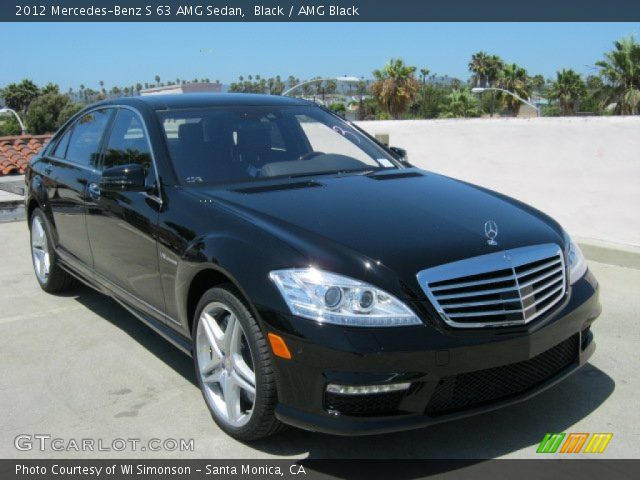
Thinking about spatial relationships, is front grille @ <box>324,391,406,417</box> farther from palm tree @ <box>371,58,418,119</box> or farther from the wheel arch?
palm tree @ <box>371,58,418,119</box>

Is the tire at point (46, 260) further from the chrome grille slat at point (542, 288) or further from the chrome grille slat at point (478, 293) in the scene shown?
the chrome grille slat at point (542, 288)

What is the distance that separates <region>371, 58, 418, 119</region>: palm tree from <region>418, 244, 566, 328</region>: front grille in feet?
218

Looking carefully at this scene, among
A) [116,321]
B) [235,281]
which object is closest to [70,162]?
[116,321]

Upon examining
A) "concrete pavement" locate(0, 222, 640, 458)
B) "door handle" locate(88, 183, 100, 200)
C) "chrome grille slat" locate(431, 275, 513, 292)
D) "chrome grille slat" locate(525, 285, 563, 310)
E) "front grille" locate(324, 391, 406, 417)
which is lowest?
"concrete pavement" locate(0, 222, 640, 458)

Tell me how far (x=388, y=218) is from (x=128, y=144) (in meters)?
1.96

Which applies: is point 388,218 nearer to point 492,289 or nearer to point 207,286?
point 492,289

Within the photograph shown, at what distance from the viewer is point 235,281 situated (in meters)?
3.06

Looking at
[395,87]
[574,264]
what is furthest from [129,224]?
[395,87]

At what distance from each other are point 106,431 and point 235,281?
1130 millimetres

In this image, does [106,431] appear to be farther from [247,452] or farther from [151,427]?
[247,452]

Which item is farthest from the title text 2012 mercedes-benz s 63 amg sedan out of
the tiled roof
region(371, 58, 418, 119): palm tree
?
region(371, 58, 418, 119): palm tree

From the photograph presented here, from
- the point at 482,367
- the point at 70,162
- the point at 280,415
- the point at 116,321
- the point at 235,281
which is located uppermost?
the point at 70,162

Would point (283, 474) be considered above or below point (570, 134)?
below

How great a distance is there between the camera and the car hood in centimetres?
297
